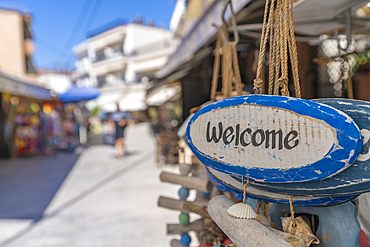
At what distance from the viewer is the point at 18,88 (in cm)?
686

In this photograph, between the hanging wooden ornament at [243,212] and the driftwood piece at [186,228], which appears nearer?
the hanging wooden ornament at [243,212]

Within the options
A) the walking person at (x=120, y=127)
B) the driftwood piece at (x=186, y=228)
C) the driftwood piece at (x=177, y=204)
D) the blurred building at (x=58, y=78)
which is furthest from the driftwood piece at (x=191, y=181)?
the blurred building at (x=58, y=78)

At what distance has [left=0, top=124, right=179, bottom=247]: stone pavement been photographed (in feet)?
9.52

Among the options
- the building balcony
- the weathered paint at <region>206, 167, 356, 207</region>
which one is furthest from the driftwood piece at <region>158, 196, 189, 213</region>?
the building balcony

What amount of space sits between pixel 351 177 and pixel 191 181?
118 cm

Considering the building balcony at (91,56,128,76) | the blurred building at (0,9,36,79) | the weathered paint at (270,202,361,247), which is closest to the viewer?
the weathered paint at (270,202,361,247)

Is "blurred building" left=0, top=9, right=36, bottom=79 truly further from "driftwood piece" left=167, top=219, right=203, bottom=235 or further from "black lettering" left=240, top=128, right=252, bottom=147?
"black lettering" left=240, top=128, right=252, bottom=147

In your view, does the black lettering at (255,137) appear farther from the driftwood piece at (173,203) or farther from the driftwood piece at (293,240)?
the driftwood piece at (173,203)

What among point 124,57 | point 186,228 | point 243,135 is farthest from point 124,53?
point 243,135

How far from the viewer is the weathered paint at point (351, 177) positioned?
2.46 feet

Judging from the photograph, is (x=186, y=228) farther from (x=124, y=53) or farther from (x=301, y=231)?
(x=124, y=53)

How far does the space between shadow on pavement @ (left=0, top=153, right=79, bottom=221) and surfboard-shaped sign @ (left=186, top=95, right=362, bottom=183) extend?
3.55 meters

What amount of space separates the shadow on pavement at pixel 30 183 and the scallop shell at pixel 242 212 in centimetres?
346

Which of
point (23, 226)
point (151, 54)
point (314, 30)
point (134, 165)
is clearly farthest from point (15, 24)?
point (314, 30)
